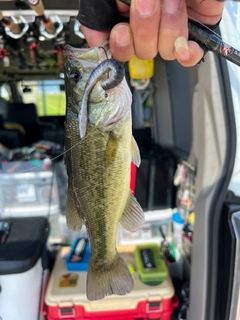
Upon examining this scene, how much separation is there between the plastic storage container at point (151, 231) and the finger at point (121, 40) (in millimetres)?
1906

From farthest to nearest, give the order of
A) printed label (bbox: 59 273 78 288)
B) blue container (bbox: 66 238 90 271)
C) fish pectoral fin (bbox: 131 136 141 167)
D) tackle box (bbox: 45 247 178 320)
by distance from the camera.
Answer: blue container (bbox: 66 238 90 271) → printed label (bbox: 59 273 78 288) → tackle box (bbox: 45 247 178 320) → fish pectoral fin (bbox: 131 136 141 167)

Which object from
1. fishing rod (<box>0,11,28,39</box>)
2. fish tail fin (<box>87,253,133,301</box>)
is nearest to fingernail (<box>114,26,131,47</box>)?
fish tail fin (<box>87,253,133,301</box>)

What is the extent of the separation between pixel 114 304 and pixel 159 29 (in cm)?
169

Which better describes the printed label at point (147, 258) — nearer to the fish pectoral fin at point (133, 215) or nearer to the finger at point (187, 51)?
the fish pectoral fin at point (133, 215)

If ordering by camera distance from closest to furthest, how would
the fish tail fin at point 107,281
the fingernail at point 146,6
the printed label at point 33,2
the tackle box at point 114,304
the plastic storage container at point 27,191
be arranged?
the fingernail at point 146,6, the fish tail fin at point 107,281, the printed label at point 33,2, the tackle box at point 114,304, the plastic storage container at point 27,191

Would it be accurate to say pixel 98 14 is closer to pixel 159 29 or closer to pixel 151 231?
pixel 159 29

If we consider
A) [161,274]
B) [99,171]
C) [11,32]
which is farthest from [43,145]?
[99,171]

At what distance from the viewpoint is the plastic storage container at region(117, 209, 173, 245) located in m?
2.39

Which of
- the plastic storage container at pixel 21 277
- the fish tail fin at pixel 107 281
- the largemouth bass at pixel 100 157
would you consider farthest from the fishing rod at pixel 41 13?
the plastic storage container at pixel 21 277

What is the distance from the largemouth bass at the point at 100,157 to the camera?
2.28ft

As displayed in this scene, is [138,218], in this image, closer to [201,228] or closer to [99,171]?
[99,171]

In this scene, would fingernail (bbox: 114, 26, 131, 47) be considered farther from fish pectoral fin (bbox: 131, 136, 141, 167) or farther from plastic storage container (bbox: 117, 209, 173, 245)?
plastic storage container (bbox: 117, 209, 173, 245)

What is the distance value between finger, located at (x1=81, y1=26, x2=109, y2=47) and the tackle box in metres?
1.59

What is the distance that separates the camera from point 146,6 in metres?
0.56
